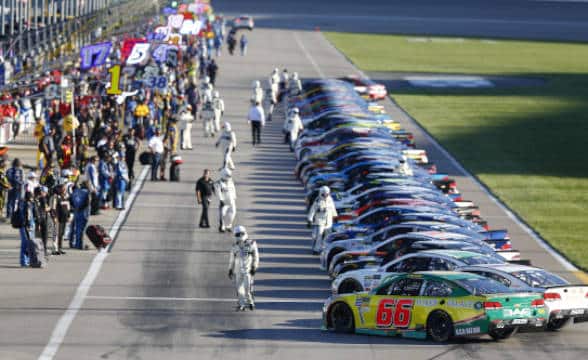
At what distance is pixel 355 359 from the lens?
2169 centimetres

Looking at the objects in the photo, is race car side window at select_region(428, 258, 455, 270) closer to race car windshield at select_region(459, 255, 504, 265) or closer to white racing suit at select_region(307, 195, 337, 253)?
race car windshield at select_region(459, 255, 504, 265)

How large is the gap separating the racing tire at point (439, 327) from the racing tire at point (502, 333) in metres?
0.71

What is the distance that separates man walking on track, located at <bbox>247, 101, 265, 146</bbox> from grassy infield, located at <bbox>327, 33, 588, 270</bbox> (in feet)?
24.5

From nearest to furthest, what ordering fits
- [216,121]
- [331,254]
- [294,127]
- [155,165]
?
1. [331,254]
2. [155,165]
3. [294,127]
4. [216,121]

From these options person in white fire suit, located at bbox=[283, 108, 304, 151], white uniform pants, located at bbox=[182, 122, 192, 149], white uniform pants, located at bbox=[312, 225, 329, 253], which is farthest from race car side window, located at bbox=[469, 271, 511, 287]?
white uniform pants, located at bbox=[182, 122, 192, 149]

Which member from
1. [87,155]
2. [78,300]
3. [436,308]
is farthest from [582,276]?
[87,155]

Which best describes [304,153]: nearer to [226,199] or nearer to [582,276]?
[226,199]

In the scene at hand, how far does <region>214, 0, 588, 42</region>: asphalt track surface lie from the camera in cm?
12219

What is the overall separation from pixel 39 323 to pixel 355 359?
594cm

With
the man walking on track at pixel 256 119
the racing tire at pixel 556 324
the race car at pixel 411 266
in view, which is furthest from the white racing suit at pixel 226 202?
the man walking on track at pixel 256 119

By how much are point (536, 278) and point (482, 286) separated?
1438mm

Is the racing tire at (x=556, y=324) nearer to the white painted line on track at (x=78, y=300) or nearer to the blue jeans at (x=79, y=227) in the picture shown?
the white painted line on track at (x=78, y=300)

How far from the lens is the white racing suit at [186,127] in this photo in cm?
4791

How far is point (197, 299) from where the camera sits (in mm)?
26375
